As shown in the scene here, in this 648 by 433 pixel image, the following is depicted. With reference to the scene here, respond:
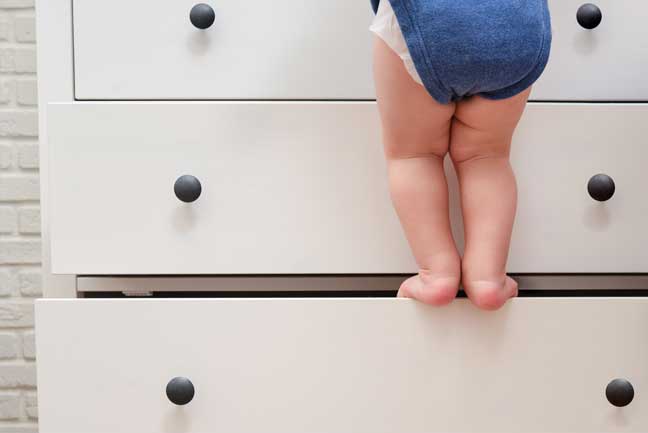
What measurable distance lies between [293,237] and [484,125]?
209 millimetres

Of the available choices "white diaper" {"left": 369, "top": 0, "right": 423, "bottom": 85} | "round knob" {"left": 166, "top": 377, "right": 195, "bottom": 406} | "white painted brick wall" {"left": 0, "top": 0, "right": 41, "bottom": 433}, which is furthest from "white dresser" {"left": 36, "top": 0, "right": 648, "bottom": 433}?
"white painted brick wall" {"left": 0, "top": 0, "right": 41, "bottom": 433}

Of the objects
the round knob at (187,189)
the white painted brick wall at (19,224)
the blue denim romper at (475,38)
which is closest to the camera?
the blue denim romper at (475,38)

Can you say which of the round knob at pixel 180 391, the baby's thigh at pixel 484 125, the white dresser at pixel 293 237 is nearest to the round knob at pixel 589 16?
the white dresser at pixel 293 237

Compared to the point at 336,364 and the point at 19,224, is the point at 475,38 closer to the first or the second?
the point at 336,364

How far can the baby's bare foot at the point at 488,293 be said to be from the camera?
0.63 meters

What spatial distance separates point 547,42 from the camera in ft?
1.89

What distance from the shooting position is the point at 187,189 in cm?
67

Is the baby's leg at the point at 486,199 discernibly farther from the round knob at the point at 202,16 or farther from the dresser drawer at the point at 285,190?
A: the round knob at the point at 202,16

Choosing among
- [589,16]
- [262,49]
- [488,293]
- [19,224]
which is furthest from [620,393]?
[19,224]

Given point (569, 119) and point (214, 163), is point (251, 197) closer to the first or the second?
point (214, 163)

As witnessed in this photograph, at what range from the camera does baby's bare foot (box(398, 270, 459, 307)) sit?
0.64 m

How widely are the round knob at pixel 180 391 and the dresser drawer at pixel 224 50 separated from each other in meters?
0.28

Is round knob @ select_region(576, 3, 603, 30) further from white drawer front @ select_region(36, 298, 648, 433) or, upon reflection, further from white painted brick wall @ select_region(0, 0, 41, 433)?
white painted brick wall @ select_region(0, 0, 41, 433)

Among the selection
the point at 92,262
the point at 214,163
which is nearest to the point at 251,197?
the point at 214,163
